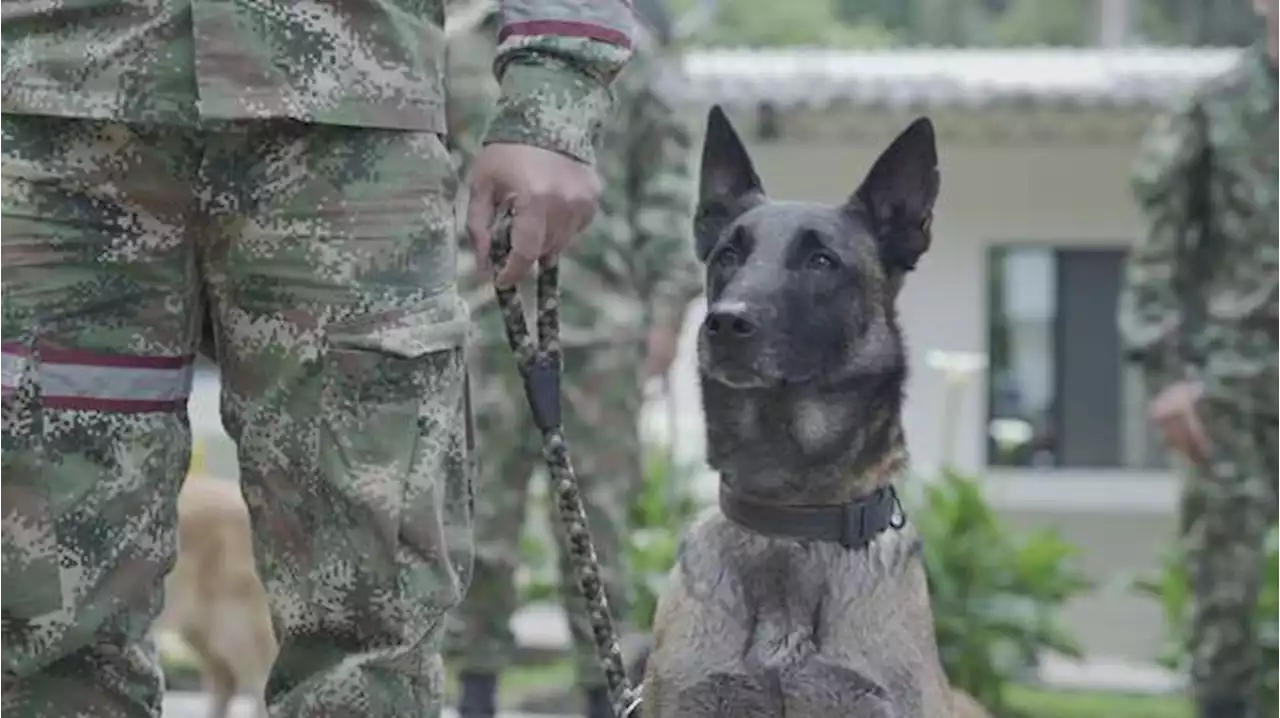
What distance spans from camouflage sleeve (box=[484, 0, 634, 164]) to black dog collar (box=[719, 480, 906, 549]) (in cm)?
63

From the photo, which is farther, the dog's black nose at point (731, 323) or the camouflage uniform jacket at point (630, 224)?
the camouflage uniform jacket at point (630, 224)

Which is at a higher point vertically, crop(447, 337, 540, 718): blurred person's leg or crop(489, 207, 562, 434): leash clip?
crop(489, 207, 562, 434): leash clip

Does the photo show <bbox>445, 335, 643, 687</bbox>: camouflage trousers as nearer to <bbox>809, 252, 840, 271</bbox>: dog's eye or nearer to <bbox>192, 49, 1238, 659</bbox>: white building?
<bbox>809, 252, 840, 271</bbox>: dog's eye

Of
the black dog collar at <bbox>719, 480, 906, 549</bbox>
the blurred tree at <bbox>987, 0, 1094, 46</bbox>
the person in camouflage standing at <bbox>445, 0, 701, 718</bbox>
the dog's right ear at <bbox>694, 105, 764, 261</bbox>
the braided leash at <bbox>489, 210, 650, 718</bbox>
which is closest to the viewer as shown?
the braided leash at <bbox>489, 210, 650, 718</bbox>

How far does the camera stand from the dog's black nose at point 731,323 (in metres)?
2.96

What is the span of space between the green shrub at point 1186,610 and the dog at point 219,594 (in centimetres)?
239

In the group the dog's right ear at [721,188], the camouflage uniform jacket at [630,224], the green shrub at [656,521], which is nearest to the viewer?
the dog's right ear at [721,188]

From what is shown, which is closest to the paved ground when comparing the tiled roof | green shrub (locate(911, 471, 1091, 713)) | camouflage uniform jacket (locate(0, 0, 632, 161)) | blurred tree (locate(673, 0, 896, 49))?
green shrub (locate(911, 471, 1091, 713))

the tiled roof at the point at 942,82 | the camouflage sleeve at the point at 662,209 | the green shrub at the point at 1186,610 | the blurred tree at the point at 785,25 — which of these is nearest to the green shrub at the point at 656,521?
the camouflage sleeve at the point at 662,209

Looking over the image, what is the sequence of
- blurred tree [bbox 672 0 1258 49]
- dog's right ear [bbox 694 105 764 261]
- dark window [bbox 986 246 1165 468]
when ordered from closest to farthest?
dog's right ear [bbox 694 105 764 261], dark window [bbox 986 246 1165 468], blurred tree [bbox 672 0 1258 49]

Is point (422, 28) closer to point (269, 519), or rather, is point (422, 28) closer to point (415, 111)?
point (415, 111)

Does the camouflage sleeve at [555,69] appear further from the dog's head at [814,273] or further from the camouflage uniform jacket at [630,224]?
the camouflage uniform jacket at [630,224]

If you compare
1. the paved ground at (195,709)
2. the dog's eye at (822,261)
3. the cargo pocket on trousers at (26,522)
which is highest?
the dog's eye at (822,261)

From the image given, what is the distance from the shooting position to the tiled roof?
1079cm
